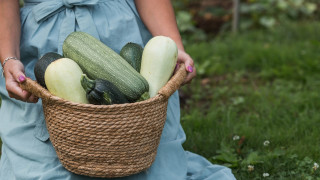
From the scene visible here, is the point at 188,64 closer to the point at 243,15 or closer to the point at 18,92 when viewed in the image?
the point at 18,92

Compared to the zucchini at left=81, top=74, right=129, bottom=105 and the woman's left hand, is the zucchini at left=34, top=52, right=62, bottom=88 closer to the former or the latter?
the zucchini at left=81, top=74, right=129, bottom=105

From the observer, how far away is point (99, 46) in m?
2.01

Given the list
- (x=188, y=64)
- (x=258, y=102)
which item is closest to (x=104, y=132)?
(x=188, y=64)

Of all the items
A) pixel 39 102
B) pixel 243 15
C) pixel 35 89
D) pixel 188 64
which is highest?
pixel 35 89

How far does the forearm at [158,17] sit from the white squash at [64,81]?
2.11ft

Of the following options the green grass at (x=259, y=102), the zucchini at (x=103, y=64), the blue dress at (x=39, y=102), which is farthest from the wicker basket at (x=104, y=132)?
the green grass at (x=259, y=102)

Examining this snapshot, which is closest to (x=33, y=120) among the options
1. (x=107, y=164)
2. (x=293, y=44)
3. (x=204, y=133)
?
(x=107, y=164)

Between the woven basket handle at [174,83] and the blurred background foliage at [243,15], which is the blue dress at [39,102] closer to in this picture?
the woven basket handle at [174,83]

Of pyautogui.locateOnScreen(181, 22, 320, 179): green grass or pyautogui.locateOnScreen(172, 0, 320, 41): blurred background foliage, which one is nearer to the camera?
pyautogui.locateOnScreen(181, 22, 320, 179): green grass

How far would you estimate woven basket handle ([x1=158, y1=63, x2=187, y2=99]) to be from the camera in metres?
1.84

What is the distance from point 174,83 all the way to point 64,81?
39 cm

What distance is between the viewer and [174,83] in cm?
192

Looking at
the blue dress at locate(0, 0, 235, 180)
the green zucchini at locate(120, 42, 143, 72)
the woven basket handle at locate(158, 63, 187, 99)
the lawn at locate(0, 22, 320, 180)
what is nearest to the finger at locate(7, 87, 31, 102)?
the blue dress at locate(0, 0, 235, 180)

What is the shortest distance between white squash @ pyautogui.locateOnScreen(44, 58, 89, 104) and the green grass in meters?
1.15
